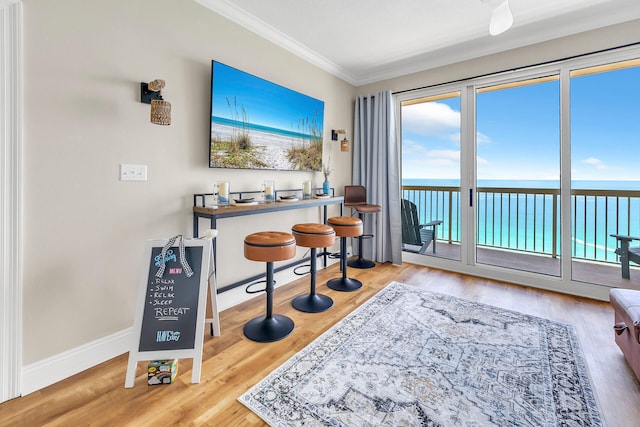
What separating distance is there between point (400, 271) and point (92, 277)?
312 centimetres

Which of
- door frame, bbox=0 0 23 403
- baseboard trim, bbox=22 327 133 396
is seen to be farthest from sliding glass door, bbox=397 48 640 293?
door frame, bbox=0 0 23 403

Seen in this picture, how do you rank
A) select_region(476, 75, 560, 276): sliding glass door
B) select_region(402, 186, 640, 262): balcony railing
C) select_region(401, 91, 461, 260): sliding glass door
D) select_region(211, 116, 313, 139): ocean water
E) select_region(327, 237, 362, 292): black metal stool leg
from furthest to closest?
select_region(401, 91, 461, 260): sliding glass door → select_region(476, 75, 560, 276): sliding glass door → select_region(402, 186, 640, 262): balcony railing → select_region(327, 237, 362, 292): black metal stool leg → select_region(211, 116, 313, 139): ocean water

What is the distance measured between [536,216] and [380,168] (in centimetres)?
224

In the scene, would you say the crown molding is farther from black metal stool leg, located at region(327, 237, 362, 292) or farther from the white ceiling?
black metal stool leg, located at region(327, 237, 362, 292)

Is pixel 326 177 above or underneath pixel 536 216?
above

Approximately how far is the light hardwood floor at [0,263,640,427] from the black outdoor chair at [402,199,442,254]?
4.63ft

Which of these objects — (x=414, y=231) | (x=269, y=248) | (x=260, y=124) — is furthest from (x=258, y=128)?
(x=414, y=231)

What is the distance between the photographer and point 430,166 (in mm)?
4117

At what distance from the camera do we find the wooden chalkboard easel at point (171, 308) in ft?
5.37

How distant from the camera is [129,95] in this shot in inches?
75.8

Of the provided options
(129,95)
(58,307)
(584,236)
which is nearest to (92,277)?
(58,307)

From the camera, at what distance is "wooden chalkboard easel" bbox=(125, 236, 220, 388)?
1636mm

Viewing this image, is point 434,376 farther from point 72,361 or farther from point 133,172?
point 133,172

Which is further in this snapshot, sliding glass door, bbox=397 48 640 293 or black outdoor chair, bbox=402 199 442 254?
black outdoor chair, bbox=402 199 442 254
